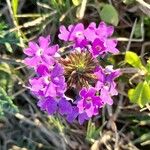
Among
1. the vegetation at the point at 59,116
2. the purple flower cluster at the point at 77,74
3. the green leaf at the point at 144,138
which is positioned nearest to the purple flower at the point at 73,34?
the purple flower cluster at the point at 77,74

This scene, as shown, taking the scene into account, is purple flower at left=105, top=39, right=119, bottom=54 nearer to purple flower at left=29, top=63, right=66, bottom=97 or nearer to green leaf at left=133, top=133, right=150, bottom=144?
purple flower at left=29, top=63, right=66, bottom=97

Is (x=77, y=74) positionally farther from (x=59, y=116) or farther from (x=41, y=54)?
(x=59, y=116)

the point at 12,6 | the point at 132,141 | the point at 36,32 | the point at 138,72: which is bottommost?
the point at 132,141

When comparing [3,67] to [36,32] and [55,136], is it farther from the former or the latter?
[55,136]

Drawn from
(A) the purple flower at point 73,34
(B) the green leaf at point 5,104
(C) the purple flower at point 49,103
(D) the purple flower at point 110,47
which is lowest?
(B) the green leaf at point 5,104

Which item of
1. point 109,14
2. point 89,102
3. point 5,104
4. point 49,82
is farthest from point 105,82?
point 5,104

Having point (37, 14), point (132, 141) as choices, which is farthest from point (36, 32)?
point (132, 141)

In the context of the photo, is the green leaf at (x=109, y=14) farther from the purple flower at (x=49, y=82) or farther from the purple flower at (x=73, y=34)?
the purple flower at (x=49, y=82)
